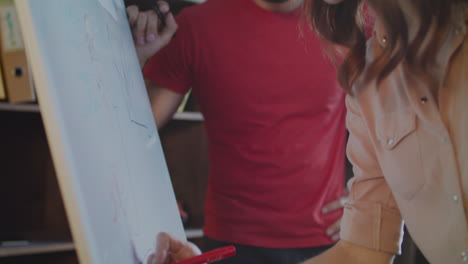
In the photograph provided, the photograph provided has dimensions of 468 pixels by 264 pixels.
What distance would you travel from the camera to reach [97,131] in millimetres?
475

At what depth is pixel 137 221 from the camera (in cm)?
55

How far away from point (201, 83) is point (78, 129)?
0.63 m

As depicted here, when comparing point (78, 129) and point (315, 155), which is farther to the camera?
point (315, 155)

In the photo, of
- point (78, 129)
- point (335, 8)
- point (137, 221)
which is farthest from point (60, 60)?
point (335, 8)

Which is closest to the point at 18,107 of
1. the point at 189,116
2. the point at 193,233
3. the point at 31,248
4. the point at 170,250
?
the point at 31,248

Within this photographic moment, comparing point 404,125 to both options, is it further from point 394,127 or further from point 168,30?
point 168,30

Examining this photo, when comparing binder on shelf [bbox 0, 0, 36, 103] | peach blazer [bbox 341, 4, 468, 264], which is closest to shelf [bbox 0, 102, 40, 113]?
binder on shelf [bbox 0, 0, 36, 103]

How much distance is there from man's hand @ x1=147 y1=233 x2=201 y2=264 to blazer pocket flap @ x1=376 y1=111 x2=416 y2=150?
1.07 feet

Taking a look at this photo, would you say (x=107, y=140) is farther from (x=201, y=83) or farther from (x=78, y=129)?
(x=201, y=83)

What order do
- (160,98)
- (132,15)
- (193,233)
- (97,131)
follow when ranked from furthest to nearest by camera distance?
(193,233)
(160,98)
(132,15)
(97,131)

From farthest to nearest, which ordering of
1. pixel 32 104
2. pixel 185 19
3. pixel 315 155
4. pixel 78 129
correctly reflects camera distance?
pixel 32 104 → pixel 185 19 → pixel 315 155 → pixel 78 129

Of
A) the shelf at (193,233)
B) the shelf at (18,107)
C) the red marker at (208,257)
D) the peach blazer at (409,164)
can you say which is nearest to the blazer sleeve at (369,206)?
the peach blazer at (409,164)

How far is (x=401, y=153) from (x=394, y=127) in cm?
4

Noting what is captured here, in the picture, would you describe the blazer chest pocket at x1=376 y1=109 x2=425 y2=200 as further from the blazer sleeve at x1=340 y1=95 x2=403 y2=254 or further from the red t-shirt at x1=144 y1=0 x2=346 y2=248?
the red t-shirt at x1=144 y1=0 x2=346 y2=248
